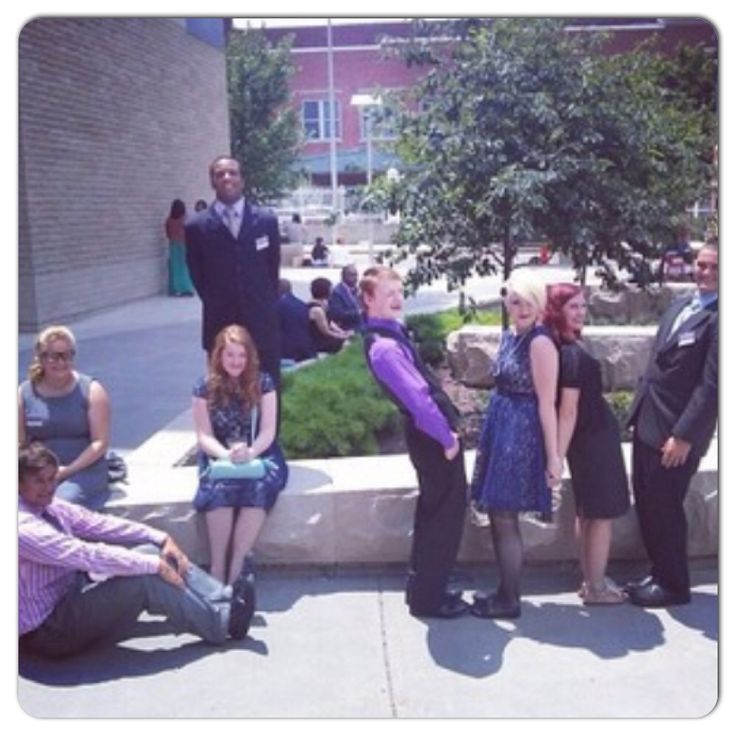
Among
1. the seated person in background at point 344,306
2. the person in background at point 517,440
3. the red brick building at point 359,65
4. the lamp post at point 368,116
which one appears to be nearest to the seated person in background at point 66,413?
the person in background at point 517,440

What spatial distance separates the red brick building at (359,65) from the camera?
3510mm

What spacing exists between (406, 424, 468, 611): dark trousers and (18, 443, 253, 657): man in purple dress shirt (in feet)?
2.15

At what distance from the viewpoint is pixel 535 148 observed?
4.98m

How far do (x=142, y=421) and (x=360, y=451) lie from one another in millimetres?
1329

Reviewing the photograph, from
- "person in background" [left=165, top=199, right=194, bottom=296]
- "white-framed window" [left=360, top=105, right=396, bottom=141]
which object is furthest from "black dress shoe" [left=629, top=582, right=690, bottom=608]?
"person in background" [left=165, top=199, right=194, bottom=296]

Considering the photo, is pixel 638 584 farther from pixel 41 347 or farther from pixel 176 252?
pixel 176 252

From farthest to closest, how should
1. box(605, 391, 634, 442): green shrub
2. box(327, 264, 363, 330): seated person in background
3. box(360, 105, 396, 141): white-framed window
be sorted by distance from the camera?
box(327, 264, 363, 330): seated person in background → box(605, 391, 634, 442): green shrub → box(360, 105, 396, 141): white-framed window

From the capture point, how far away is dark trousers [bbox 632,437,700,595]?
Answer: 12.3 ft

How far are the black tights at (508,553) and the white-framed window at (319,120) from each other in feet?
10.1

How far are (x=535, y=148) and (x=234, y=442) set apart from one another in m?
2.29

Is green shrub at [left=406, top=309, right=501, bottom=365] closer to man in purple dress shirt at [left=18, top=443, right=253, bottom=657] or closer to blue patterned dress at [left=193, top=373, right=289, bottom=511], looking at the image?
blue patterned dress at [left=193, top=373, right=289, bottom=511]

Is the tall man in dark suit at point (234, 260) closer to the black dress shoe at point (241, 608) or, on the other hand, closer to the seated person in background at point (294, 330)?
the black dress shoe at point (241, 608)

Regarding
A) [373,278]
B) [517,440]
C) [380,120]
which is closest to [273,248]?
[373,278]

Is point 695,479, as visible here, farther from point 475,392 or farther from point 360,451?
→ point 475,392
